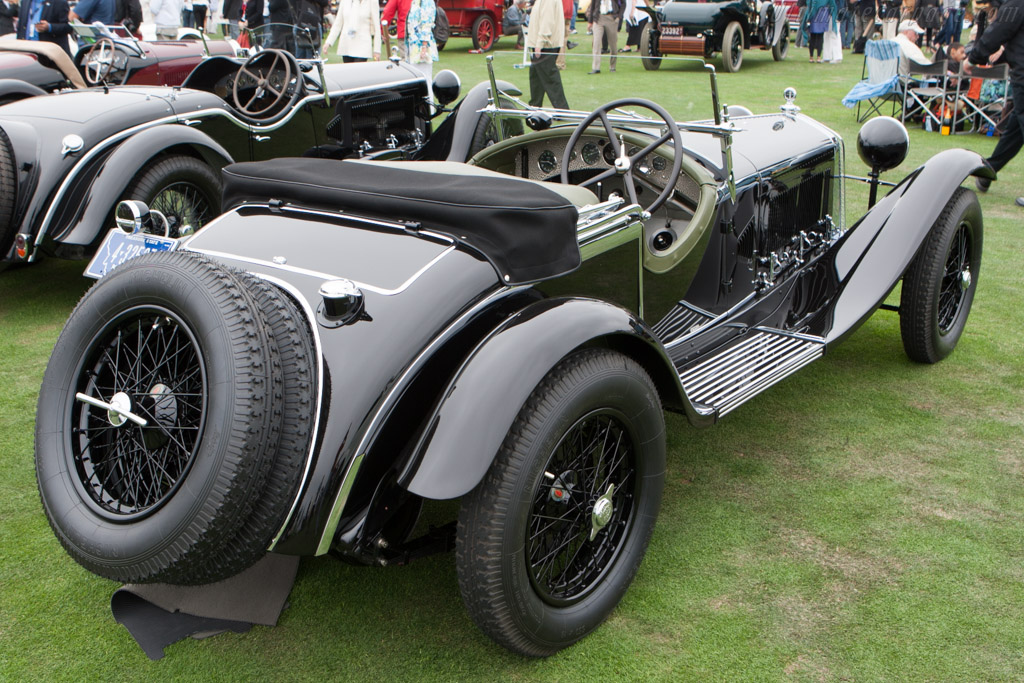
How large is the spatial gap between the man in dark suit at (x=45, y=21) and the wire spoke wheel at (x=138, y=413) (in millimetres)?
8720

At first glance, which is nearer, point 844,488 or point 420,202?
point 420,202

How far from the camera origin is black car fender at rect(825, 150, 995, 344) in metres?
3.70

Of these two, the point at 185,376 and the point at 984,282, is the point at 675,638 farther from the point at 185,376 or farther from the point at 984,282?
the point at 984,282

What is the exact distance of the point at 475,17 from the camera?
19047mm

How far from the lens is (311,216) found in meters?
2.71

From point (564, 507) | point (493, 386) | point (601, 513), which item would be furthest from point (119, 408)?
point (601, 513)

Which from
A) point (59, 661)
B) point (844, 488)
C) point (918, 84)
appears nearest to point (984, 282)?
point (844, 488)

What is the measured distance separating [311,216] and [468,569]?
122 cm

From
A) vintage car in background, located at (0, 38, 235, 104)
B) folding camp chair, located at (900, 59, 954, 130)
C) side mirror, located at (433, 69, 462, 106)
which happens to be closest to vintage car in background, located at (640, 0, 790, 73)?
folding camp chair, located at (900, 59, 954, 130)

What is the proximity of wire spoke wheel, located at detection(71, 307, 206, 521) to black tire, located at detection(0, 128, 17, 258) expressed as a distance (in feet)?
9.64

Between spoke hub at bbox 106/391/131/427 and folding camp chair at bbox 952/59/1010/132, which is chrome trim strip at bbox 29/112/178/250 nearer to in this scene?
spoke hub at bbox 106/391/131/427

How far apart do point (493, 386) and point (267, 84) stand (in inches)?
202

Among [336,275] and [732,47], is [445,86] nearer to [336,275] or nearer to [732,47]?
[336,275]

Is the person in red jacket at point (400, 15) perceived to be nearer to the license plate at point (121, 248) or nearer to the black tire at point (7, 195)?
the black tire at point (7, 195)
